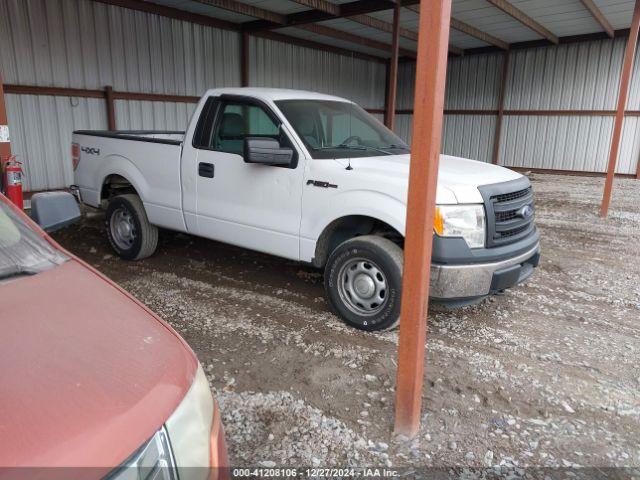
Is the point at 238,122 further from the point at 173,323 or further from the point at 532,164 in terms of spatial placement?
the point at 532,164

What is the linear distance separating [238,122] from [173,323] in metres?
2.19

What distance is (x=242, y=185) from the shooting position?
4742mm

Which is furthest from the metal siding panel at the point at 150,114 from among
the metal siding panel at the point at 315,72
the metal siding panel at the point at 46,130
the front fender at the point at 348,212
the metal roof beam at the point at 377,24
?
the front fender at the point at 348,212

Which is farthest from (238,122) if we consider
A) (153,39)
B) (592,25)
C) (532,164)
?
(532,164)

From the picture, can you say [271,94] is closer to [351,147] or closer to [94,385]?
[351,147]

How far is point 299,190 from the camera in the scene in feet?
14.4

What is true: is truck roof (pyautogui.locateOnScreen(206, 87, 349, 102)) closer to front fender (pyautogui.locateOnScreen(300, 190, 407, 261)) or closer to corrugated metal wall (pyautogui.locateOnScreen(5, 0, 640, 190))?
front fender (pyautogui.locateOnScreen(300, 190, 407, 261))

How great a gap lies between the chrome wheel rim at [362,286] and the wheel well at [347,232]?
0.34 m

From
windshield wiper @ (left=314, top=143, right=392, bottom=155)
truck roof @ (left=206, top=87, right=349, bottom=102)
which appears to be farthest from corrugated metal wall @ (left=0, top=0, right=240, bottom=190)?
windshield wiper @ (left=314, top=143, right=392, bottom=155)

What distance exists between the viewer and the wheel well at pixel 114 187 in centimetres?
611

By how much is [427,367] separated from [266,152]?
7.36 ft

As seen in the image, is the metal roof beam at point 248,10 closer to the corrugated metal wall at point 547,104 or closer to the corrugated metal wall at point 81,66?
the corrugated metal wall at point 81,66

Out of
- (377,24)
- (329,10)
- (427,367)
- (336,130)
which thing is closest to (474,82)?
(377,24)

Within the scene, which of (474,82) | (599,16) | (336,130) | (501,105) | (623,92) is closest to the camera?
(336,130)
